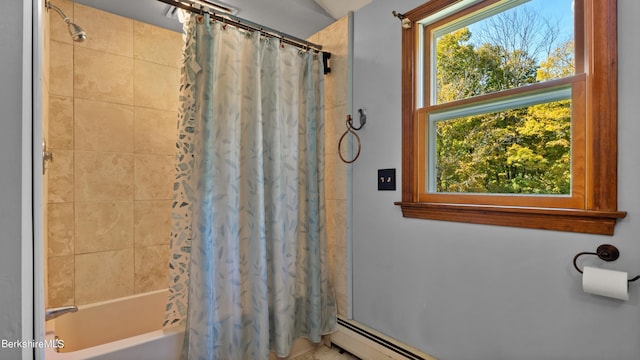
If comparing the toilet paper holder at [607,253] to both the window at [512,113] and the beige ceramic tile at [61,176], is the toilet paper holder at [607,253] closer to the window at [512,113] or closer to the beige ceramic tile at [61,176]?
the window at [512,113]

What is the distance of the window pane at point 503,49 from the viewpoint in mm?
1310

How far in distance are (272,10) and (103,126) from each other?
1431 mm

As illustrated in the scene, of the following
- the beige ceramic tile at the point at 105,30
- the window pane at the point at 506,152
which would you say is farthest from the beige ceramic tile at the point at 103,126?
the window pane at the point at 506,152

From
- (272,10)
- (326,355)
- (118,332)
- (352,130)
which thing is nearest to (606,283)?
(352,130)

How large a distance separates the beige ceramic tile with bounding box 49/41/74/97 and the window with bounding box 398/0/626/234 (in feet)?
7.00

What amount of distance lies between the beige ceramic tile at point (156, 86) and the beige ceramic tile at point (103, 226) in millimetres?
772

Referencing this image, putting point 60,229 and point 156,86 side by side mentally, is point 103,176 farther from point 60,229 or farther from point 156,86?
point 156,86

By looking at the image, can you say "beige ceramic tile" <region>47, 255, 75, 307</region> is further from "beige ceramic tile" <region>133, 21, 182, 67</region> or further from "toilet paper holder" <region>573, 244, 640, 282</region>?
"toilet paper holder" <region>573, 244, 640, 282</region>

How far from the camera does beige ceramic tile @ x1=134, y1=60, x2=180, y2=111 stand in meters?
2.32

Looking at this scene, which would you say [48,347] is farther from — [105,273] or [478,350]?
[478,350]

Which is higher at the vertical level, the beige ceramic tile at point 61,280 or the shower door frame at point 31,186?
the shower door frame at point 31,186

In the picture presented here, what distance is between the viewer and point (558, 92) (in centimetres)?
128

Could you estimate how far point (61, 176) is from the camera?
2021 mm

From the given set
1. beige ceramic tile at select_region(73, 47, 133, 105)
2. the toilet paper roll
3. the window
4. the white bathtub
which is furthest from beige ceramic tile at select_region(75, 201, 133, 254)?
the toilet paper roll
